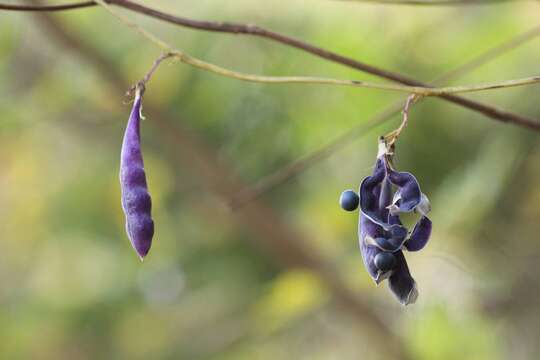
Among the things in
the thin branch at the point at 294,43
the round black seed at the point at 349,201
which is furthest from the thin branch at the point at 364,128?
the round black seed at the point at 349,201

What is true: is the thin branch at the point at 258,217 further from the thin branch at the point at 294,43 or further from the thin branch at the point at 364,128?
the thin branch at the point at 294,43

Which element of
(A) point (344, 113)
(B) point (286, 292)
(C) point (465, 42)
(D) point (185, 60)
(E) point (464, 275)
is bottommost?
(B) point (286, 292)

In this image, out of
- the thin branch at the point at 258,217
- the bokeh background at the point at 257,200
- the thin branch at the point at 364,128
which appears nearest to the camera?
the thin branch at the point at 364,128

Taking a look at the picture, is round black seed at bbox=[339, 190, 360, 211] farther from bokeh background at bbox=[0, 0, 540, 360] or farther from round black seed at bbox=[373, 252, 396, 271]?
bokeh background at bbox=[0, 0, 540, 360]

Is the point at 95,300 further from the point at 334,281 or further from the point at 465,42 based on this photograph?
the point at 465,42

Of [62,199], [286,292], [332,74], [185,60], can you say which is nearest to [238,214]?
[286,292]
